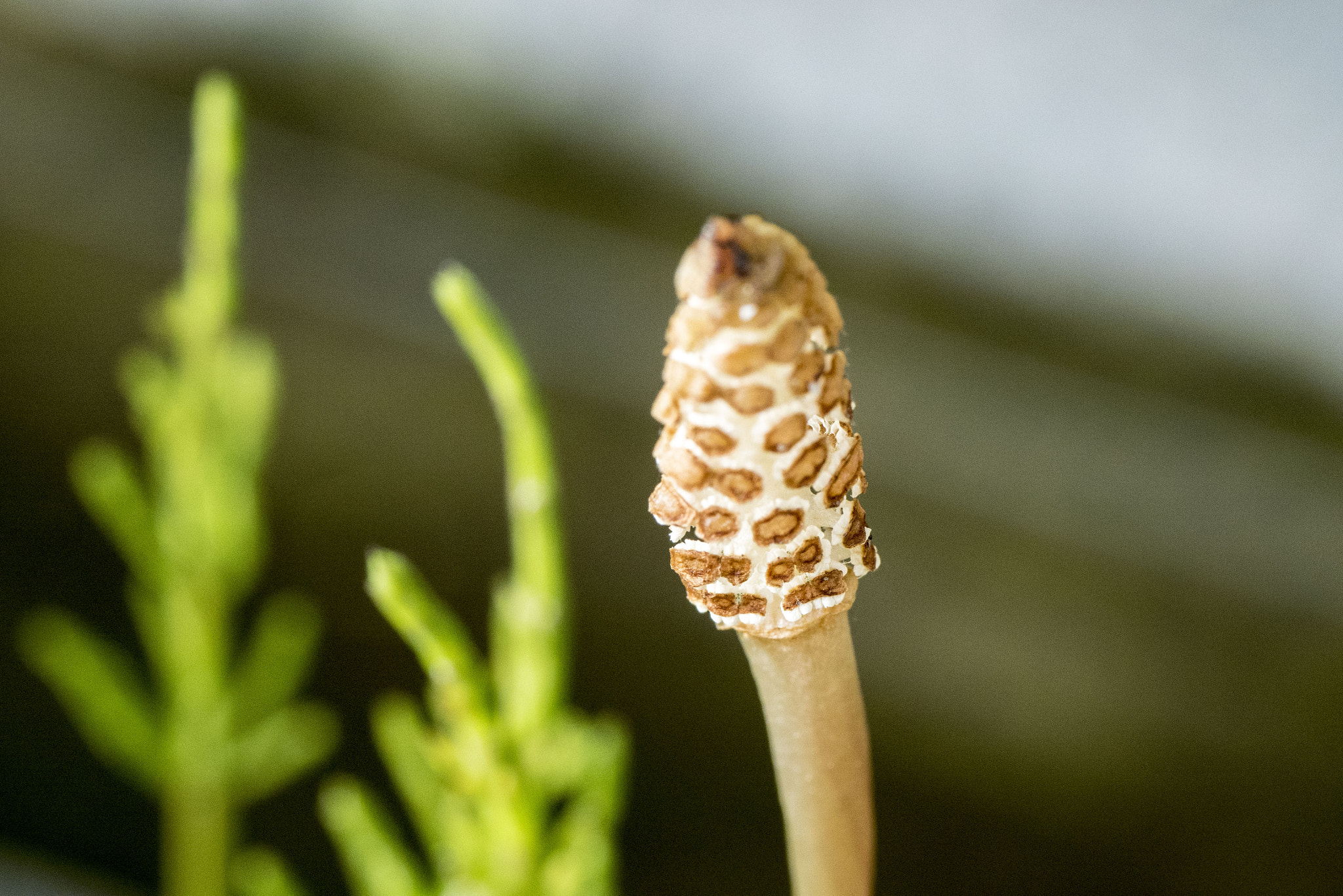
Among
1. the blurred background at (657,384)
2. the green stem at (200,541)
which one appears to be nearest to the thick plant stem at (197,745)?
the green stem at (200,541)

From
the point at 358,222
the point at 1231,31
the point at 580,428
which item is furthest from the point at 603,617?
the point at 1231,31

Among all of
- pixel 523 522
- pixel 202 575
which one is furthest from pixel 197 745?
pixel 523 522

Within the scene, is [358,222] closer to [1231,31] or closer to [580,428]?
[580,428]

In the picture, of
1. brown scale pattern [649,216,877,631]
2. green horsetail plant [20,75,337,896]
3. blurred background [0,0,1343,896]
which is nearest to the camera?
brown scale pattern [649,216,877,631]

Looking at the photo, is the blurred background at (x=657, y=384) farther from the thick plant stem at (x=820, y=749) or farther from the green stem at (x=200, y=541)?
the thick plant stem at (x=820, y=749)

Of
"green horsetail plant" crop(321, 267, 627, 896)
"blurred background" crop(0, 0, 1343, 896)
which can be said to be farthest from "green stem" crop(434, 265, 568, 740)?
"blurred background" crop(0, 0, 1343, 896)

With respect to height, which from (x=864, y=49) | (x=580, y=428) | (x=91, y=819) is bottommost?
(x=91, y=819)

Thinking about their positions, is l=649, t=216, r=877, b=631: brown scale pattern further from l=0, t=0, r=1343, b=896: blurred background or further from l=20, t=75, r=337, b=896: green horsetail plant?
l=0, t=0, r=1343, b=896: blurred background
